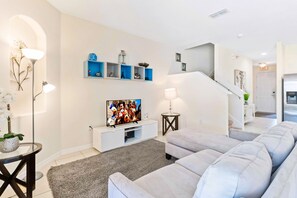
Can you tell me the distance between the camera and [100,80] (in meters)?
3.57

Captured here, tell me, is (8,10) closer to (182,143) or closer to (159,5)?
(159,5)

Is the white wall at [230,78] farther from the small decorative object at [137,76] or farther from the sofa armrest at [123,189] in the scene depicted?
the sofa armrest at [123,189]

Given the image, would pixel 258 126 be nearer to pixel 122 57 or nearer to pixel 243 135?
pixel 243 135

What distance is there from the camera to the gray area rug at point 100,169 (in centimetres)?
192

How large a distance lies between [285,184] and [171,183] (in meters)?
0.81

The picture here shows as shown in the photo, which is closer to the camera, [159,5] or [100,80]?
[159,5]

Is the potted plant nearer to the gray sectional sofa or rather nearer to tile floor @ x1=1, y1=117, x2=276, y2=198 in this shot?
tile floor @ x1=1, y1=117, x2=276, y2=198

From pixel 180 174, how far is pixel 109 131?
201 centimetres

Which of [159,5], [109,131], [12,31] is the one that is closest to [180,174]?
[109,131]

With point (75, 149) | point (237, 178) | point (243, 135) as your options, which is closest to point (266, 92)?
point (243, 135)

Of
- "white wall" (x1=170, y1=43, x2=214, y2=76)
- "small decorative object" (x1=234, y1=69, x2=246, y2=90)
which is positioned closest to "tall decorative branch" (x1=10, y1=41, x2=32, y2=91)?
"white wall" (x1=170, y1=43, x2=214, y2=76)

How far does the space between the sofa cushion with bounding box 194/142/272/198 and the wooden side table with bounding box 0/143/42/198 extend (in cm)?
167

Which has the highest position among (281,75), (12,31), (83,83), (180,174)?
(12,31)

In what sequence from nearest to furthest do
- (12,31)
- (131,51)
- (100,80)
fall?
(12,31) < (100,80) < (131,51)
